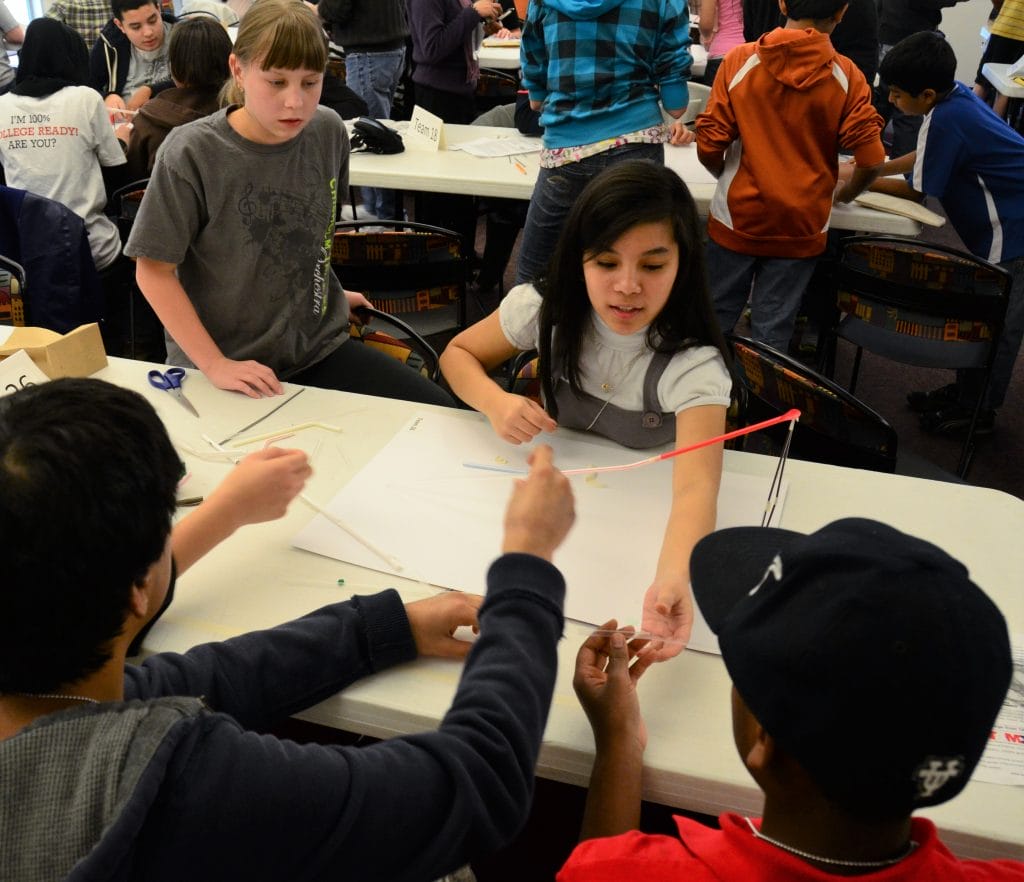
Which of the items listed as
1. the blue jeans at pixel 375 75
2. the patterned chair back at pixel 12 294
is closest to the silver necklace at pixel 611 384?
the patterned chair back at pixel 12 294

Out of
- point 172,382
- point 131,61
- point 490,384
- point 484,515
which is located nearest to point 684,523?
point 484,515

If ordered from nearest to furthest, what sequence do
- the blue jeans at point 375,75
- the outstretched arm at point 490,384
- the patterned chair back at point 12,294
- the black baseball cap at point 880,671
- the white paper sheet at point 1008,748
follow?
the black baseball cap at point 880,671 < the white paper sheet at point 1008,748 < the outstretched arm at point 490,384 < the patterned chair back at point 12,294 < the blue jeans at point 375,75

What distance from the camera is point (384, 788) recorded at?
808 millimetres

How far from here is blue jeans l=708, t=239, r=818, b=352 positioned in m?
3.10

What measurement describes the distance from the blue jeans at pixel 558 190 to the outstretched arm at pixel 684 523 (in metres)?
1.42

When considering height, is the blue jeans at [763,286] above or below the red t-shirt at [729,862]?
below

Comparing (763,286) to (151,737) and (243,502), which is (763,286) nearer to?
(243,502)

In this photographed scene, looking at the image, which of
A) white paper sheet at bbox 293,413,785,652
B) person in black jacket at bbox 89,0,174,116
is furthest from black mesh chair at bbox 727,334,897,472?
person in black jacket at bbox 89,0,174,116

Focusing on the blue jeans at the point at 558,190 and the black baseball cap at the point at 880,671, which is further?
the blue jeans at the point at 558,190

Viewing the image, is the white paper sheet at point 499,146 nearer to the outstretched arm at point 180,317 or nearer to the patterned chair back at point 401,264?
the patterned chair back at point 401,264

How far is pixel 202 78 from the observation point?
3.13 m

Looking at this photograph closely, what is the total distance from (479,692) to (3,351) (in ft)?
4.04

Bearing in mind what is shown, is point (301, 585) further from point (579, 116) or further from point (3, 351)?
point (579, 116)

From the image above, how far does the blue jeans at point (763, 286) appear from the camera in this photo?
3.10 m
